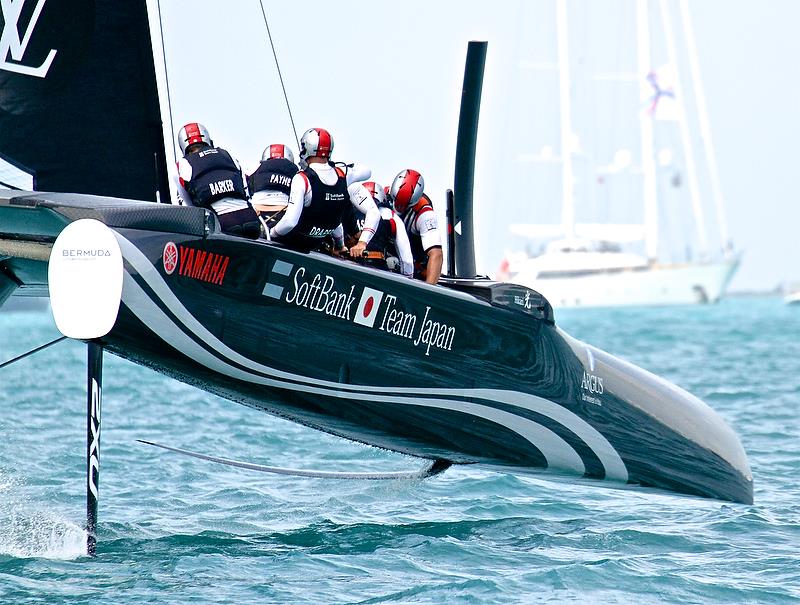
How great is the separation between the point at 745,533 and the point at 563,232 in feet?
153

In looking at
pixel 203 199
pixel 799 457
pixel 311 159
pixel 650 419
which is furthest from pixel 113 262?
pixel 799 457

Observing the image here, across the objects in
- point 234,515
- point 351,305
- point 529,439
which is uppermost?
point 351,305

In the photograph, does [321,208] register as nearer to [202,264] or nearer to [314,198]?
[314,198]

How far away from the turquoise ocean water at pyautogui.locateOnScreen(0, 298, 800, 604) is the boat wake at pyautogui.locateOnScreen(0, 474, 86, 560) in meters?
0.01

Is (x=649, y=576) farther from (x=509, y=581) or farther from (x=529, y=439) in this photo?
(x=529, y=439)

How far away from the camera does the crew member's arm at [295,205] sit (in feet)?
17.7

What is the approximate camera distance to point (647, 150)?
2005 inches

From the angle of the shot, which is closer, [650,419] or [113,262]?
[113,262]

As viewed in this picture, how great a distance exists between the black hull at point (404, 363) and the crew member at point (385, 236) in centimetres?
28

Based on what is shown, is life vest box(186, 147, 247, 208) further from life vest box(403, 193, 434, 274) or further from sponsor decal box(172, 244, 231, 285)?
life vest box(403, 193, 434, 274)

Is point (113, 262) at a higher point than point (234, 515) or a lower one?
higher

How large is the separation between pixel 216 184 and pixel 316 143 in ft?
1.63

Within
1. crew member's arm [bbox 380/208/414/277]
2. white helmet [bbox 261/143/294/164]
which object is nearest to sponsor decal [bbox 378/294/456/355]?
crew member's arm [bbox 380/208/414/277]

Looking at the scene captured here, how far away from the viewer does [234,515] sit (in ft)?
20.3
